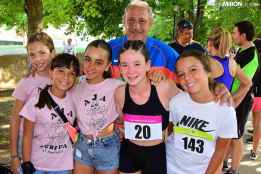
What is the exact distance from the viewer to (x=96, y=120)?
3158mm

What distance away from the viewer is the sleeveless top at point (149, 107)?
3.03 meters

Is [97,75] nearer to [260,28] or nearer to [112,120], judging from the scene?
[112,120]

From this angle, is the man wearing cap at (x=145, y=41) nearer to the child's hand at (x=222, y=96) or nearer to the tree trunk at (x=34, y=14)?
the child's hand at (x=222, y=96)

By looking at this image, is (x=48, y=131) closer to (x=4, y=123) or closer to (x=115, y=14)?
(x=4, y=123)

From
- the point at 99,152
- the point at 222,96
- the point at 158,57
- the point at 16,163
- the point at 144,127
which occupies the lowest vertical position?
the point at 16,163

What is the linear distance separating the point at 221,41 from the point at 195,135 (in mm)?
2232

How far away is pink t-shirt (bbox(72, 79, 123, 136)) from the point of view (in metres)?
3.16

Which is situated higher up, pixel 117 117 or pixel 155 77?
pixel 155 77

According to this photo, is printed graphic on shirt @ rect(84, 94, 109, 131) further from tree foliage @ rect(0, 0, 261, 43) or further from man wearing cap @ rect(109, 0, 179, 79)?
tree foliage @ rect(0, 0, 261, 43)

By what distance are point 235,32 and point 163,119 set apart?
10.6ft

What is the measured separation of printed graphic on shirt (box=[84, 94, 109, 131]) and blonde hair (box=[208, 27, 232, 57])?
2.03 metres

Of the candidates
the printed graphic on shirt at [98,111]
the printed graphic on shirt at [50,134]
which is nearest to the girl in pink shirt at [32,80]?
the printed graphic on shirt at [50,134]

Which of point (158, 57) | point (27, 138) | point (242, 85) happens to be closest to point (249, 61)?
point (242, 85)

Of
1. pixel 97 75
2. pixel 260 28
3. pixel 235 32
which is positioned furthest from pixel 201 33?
pixel 97 75
